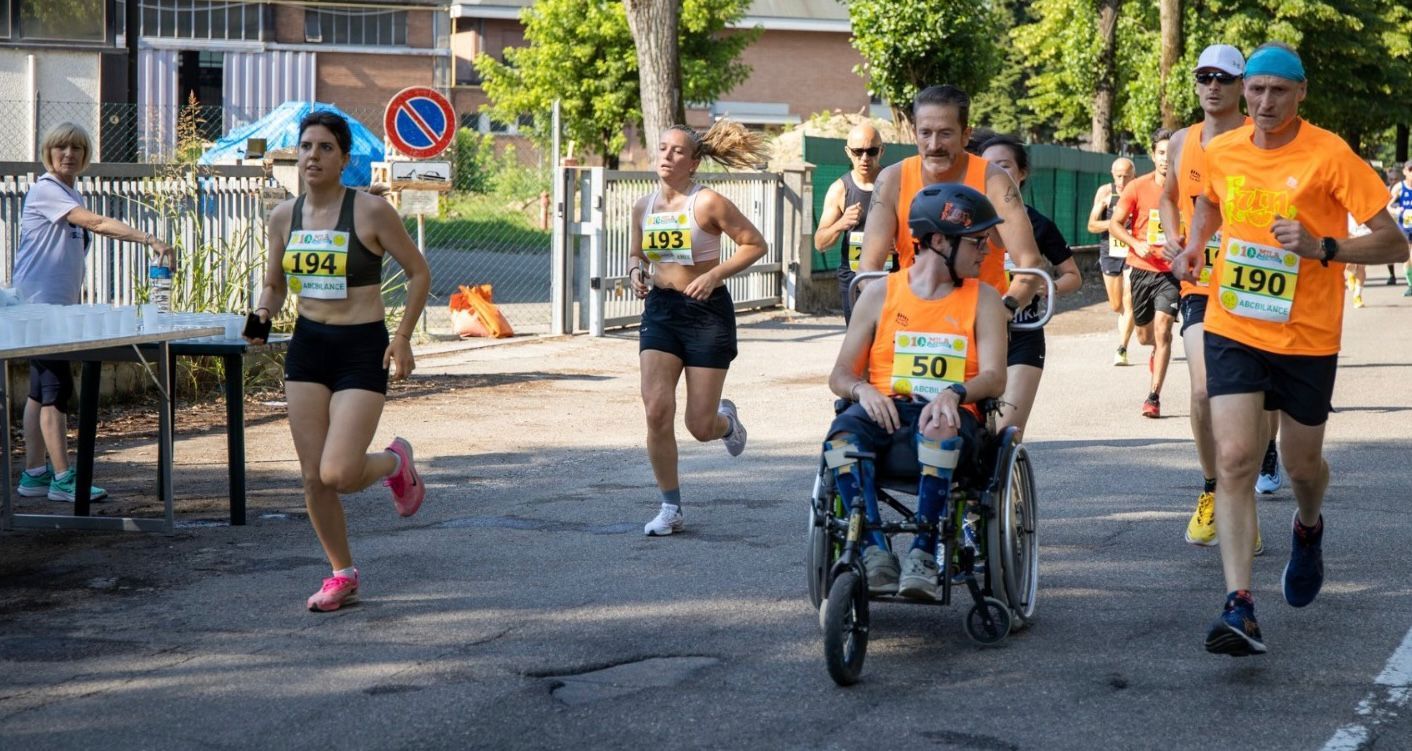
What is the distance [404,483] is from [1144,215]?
23.8 feet

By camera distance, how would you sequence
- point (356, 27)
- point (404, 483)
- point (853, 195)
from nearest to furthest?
1. point (404, 483)
2. point (853, 195)
3. point (356, 27)

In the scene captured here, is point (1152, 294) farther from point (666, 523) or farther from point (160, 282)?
point (160, 282)

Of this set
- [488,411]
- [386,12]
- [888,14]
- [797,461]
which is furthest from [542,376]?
[386,12]

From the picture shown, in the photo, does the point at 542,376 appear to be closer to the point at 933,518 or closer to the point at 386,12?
the point at 933,518

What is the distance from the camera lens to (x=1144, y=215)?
12.8m

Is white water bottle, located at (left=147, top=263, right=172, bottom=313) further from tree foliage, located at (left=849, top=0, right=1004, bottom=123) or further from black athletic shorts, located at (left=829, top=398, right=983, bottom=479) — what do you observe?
tree foliage, located at (left=849, top=0, right=1004, bottom=123)

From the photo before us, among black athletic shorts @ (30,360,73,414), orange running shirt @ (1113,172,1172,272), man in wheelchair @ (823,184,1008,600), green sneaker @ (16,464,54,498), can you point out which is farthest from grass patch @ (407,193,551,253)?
man in wheelchair @ (823,184,1008,600)

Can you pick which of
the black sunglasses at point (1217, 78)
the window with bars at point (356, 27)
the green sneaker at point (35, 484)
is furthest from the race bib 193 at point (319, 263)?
the window with bars at point (356, 27)

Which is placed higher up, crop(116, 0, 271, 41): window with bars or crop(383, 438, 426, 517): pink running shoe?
crop(116, 0, 271, 41): window with bars

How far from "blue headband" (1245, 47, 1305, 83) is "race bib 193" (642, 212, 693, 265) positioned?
9.54 ft

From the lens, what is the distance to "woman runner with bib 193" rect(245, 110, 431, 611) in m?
6.54

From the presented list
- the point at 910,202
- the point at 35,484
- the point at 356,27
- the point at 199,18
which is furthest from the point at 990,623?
the point at 199,18

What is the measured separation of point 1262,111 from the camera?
5.93 m

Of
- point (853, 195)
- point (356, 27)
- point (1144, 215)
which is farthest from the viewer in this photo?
point (356, 27)
